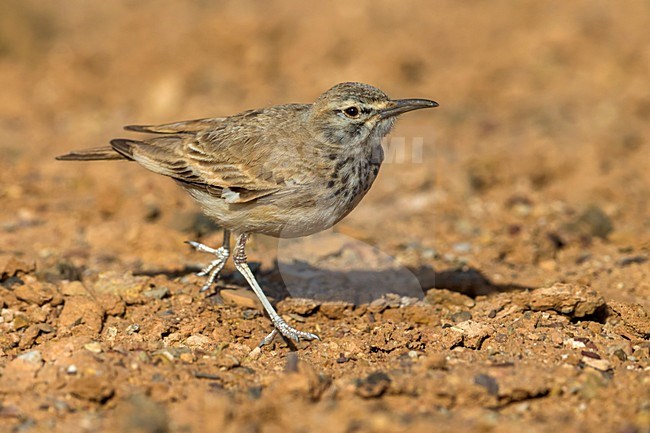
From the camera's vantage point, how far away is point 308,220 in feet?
20.0

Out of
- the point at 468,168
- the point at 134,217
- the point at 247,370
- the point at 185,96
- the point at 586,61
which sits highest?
the point at 586,61

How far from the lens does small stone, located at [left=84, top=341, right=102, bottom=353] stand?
5.28 meters

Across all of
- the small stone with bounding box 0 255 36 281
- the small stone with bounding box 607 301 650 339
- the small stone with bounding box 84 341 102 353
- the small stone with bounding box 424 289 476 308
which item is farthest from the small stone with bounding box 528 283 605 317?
the small stone with bounding box 0 255 36 281

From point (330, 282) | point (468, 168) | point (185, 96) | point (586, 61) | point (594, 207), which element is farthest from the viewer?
point (586, 61)

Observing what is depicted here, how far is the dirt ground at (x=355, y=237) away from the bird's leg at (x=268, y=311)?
0.14 meters

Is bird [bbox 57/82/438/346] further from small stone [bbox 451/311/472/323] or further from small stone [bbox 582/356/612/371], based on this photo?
small stone [bbox 582/356/612/371]

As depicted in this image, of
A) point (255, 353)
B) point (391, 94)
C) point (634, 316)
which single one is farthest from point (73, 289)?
point (391, 94)

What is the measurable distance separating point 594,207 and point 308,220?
418cm

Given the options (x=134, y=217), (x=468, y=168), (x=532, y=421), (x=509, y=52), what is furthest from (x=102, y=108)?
(x=532, y=421)

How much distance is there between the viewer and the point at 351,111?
6176 millimetres

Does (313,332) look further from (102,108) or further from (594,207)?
(102,108)

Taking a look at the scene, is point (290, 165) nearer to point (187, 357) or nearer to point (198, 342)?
point (198, 342)

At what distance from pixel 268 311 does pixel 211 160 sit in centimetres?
135

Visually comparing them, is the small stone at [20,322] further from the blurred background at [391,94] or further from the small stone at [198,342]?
the blurred background at [391,94]
